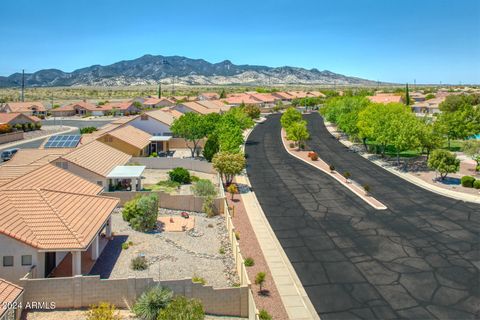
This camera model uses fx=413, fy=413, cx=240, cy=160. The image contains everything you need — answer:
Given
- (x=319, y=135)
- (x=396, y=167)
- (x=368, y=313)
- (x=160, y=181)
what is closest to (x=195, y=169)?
(x=160, y=181)

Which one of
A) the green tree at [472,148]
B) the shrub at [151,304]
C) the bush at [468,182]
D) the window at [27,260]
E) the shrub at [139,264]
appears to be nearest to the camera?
the shrub at [151,304]

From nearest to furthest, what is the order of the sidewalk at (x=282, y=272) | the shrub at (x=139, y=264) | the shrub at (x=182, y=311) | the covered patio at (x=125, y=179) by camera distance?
the shrub at (x=182, y=311) < the sidewalk at (x=282, y=272) < the shrub at (x=139, y=264) < the covered patio at (x=125, y=179)

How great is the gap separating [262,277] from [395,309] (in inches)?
266

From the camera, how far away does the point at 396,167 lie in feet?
178

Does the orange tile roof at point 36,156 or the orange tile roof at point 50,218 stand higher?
the orange tile roof at point 36,156

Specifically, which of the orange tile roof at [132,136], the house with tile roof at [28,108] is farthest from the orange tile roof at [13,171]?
the house with tile roof at [28,108]

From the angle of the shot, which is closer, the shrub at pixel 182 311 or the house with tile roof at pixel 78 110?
the shrub at pixel 182 311

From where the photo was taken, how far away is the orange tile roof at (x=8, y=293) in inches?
678

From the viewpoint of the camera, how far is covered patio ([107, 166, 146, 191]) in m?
38.3

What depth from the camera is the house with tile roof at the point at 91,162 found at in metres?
36.9

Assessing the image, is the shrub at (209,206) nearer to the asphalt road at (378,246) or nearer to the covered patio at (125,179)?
the asphalt road at (378,246)

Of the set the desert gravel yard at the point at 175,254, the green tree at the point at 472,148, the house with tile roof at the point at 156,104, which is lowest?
the desert gravel yard at the point at 175,254

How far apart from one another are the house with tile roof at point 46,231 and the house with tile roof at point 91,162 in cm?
994

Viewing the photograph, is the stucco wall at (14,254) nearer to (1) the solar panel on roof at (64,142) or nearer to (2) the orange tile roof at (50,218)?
(2) the orange tile roof at (50,218)
